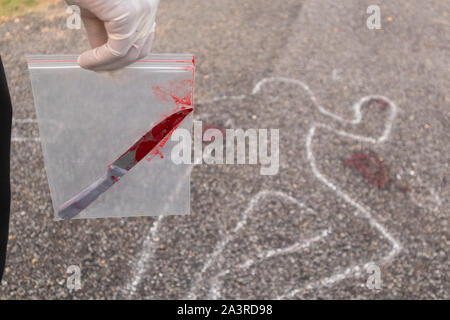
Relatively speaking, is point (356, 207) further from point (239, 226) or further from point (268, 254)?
point (239, 226)

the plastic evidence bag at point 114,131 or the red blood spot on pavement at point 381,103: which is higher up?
the plastic evidence bag at point 114,131

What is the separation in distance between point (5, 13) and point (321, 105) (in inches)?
121

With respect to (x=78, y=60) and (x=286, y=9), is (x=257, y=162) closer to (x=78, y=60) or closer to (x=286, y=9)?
(x=78, y=60)

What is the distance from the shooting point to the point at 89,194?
1938 millimetres

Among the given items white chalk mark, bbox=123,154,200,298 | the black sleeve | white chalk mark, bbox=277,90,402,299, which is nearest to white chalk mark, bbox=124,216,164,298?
white chalk mark, bbox=123,154,200,298

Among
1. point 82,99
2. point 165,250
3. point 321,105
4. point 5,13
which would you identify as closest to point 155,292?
point 165,250

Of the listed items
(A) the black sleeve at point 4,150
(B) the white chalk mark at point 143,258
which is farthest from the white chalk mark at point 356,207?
(A) the black sleeve at point 4,150

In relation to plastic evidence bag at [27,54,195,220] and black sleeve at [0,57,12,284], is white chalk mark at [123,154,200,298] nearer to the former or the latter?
plastic evidence bag at [27,54,195,220]

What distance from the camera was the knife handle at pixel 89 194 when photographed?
193 cm

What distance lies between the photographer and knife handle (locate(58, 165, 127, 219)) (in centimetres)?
193

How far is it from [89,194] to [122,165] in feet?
0.67

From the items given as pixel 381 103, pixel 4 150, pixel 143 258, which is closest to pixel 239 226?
pixel 143 258

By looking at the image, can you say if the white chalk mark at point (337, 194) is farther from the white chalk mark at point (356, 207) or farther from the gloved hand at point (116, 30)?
the gloved hand at point (116, 30)

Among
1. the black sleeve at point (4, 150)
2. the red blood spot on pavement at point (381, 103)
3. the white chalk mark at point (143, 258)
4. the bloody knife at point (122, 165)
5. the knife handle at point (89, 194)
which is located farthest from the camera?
the red blood spot on pavement at point (381, 103)
